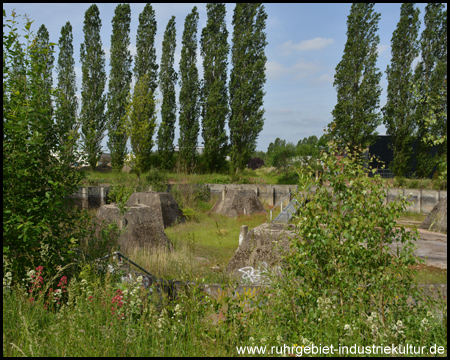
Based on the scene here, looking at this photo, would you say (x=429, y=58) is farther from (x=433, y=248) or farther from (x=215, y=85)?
(x=433, y=248)

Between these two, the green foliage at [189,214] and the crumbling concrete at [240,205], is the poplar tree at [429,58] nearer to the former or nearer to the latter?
the crumbling concrete at [240,205]

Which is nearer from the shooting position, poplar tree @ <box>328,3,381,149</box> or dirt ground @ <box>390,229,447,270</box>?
dirt ground @ <box>390,229,447,270</box>

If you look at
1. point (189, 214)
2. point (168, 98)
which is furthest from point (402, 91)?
point (189, 214)

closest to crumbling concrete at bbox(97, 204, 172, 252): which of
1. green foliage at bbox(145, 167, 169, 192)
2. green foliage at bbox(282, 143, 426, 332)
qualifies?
green foliage at bbox(282, 143, 426, 332)

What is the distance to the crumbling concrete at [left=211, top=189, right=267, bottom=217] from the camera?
1596 cm

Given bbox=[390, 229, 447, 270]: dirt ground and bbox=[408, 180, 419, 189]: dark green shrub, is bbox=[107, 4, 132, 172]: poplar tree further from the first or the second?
bbox=[390, 229, 447, 270]: dirt ground

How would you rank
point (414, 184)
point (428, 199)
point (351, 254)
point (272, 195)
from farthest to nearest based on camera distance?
point (414, 184) → point (272, 195) → point (428, 199) → point (351, 254)

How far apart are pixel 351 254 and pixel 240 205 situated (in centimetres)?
1223

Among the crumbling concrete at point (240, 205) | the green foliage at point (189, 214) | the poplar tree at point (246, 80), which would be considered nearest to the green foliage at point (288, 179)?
the poplar tree at point (246, 80)

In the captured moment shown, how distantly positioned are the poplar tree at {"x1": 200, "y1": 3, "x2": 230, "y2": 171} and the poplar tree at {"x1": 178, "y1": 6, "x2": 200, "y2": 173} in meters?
0.68

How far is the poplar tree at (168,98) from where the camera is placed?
2833 cm

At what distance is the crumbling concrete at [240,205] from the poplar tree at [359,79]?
11.8m

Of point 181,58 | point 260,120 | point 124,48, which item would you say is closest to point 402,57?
point 260,120

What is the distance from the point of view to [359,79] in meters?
26.1
